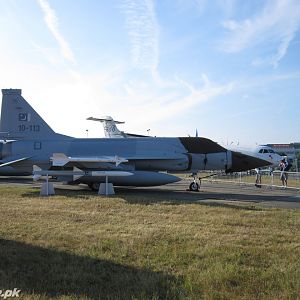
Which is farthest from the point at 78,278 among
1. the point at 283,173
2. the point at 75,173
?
the point at 283,173

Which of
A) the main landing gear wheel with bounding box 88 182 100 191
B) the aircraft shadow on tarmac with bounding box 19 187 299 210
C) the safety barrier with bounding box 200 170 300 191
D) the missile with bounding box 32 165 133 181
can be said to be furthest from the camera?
the safety barrier with bounding box 200 170 300 191

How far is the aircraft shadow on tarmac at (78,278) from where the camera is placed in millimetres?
4484

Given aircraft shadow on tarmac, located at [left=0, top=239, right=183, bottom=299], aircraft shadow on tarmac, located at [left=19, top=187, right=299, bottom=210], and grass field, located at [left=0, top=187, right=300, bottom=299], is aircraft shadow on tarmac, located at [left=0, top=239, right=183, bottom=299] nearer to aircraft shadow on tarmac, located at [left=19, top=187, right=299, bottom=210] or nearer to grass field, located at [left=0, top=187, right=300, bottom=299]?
grass field, located at [left=0, top=187, right=300, bottom=299]

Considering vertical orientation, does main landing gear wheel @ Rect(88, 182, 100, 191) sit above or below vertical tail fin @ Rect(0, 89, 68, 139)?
below

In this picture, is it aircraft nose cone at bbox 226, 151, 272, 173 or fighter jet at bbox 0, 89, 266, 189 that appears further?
aircraft nose cone at bbox 226, 151, 272, 173

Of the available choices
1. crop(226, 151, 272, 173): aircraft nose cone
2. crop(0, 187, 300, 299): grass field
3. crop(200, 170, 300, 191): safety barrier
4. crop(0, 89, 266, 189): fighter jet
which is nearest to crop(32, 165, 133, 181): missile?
crop(0, 89, 266, 189): fighter jet

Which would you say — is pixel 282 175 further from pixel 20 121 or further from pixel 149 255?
pixel 149 255

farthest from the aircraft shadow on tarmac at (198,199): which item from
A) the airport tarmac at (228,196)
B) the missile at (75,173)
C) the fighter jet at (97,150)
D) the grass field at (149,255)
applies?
the fighter jet at (97,150)

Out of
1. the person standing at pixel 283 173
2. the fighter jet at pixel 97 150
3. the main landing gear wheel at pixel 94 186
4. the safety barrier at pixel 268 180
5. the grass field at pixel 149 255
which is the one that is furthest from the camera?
the safety barrier at pixel 268 180

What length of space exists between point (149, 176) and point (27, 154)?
6.12 m

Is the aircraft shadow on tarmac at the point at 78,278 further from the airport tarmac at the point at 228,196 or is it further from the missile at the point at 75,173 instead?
the missile at the point at 75,173

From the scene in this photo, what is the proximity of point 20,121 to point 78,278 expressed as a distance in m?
16.0

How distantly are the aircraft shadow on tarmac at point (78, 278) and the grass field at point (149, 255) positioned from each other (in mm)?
11

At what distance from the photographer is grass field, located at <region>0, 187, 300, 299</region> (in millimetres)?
4594
